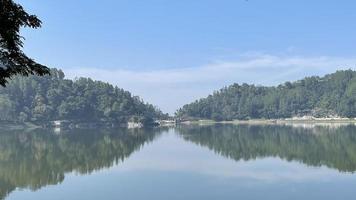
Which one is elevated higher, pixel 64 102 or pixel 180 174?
pixel 64 102

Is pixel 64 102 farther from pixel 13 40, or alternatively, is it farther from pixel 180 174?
pixel 13 40

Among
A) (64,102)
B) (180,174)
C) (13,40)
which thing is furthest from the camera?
(64,102)

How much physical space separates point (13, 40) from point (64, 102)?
550ft

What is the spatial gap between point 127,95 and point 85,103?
1664 cm

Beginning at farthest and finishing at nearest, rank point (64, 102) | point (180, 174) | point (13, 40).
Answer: point (64, 102)
point (180, 174)
point (13, 40)

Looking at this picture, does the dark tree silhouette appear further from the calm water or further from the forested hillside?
the forested hillside

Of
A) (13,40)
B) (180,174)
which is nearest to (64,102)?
(180,174)

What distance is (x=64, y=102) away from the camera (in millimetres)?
173000

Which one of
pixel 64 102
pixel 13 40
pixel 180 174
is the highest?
pixel 64 102

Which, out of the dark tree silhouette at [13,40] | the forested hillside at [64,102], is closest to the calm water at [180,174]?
the dark tree silhouette at [13,40]

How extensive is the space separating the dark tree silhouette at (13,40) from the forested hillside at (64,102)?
508 ft

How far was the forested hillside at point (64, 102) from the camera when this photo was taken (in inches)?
6471

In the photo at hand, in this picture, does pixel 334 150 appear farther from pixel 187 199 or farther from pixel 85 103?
pixel 85 103

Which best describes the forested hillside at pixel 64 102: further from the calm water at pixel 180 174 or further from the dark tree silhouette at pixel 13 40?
the dark tree silhouette at pixel 13 40
